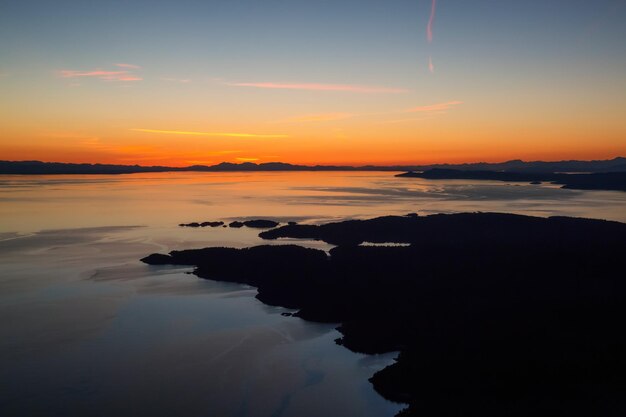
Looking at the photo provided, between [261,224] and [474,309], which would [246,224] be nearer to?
[261,224]

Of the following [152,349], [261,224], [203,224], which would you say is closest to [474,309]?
[152,349]

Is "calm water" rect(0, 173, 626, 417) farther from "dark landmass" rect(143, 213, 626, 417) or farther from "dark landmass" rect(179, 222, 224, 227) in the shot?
"dark landmass" rect(179, 222, 224, 227)

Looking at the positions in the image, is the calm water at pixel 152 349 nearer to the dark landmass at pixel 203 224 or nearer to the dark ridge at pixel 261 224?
the dark landmass at pixel 203 224

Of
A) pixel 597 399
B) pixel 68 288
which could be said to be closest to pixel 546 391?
pixel 597 399

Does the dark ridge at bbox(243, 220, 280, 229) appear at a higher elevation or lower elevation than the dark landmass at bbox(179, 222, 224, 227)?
higher

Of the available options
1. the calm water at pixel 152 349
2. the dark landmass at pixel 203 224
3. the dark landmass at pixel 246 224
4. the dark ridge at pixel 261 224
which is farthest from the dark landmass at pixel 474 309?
the dark landmass at pixel 203 224

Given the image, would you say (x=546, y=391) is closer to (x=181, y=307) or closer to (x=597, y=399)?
(x=597, y=399)

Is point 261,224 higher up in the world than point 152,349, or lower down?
higher up

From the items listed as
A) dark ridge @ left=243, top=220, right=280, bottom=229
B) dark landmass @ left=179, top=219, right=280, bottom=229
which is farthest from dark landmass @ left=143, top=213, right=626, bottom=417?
dark landmass @ left=179, top=219, right=280, bottom=229
